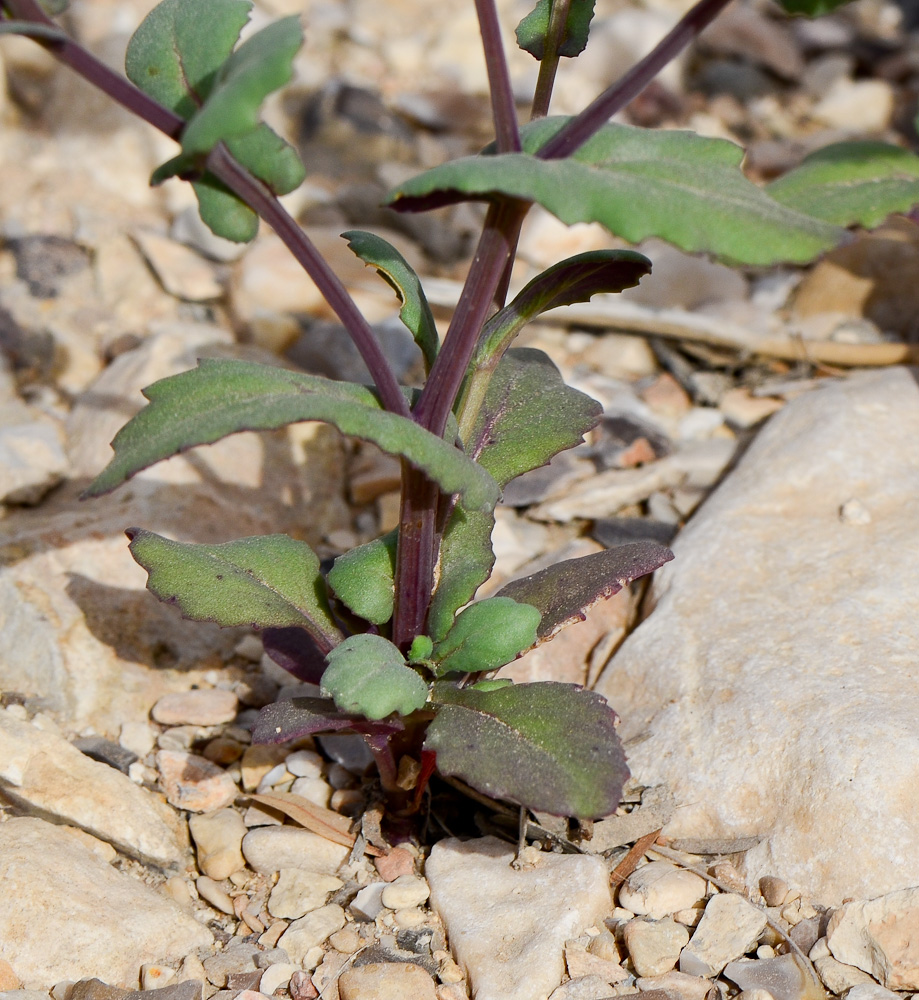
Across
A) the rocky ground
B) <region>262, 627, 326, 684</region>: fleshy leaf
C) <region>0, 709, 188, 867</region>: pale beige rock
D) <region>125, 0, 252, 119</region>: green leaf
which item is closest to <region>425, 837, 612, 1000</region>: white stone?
the rocky ground

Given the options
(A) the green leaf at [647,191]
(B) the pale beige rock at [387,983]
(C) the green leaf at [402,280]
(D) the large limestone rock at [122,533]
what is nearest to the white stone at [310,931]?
(B) the pale beige rock at [387,983]

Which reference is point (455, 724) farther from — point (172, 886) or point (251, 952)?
point (172, 886)

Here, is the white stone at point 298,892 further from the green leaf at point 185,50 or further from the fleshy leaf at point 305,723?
the green leaf at point 185,50

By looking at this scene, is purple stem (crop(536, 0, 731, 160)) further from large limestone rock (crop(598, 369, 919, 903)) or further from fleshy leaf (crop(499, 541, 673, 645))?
large limestone rock (crop(598, 369, 919, 903))

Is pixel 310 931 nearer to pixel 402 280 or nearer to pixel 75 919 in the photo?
pixel 75 919

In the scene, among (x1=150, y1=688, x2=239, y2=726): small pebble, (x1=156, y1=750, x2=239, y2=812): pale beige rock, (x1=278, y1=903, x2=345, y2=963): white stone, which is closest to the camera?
(x1=278, y1=903, x2=345, y2=963): white stone

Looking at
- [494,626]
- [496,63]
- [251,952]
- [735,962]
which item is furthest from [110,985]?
[496,63]
